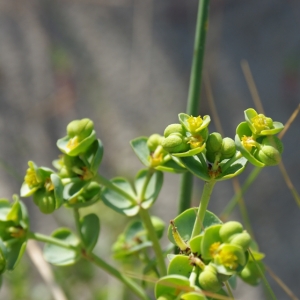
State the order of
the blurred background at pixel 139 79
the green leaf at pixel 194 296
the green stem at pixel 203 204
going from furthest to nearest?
the blurred background at pixel 139 79 < the green stem at pixel 203 204 < the green leaf at pixel 194 296

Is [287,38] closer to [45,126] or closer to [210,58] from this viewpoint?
[210,58]

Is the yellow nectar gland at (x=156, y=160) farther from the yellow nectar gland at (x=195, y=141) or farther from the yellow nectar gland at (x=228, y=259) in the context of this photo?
the yellow nectar gland at (x=228, y=259)

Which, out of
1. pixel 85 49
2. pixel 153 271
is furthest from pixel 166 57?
pixel 153 271

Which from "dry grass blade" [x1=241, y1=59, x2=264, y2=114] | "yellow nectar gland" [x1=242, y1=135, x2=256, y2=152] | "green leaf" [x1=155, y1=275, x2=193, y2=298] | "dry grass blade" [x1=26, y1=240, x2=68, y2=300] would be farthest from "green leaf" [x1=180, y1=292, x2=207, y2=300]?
"dry grass blade" [x1=26, y1=240, x2=68, y2=300]

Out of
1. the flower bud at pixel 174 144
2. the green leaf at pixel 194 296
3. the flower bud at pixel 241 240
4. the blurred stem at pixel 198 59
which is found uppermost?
the blurred stem at pixel 198 59

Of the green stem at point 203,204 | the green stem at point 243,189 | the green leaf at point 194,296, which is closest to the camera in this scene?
the green leaf at point 194,296

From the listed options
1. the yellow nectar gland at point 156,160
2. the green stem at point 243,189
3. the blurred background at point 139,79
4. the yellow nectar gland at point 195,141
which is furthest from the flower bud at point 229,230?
the blurred background at point 139,79

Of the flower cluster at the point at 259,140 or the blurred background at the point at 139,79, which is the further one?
the blurred background at the point at 139,79

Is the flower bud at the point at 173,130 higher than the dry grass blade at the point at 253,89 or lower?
higher
